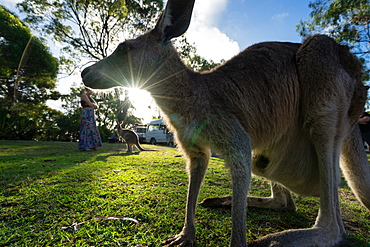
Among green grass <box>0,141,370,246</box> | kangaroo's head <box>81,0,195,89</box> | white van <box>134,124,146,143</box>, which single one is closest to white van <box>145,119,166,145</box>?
white van <box>134,124,146,143</box>

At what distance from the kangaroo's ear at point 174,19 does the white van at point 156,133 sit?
1654cm

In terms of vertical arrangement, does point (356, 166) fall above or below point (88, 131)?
below

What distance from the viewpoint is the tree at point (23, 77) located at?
13.2m

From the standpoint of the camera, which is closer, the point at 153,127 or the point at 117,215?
the point at 117,215

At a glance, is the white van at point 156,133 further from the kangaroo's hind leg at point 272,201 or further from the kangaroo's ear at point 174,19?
the kangaroo's ear at point 174,19

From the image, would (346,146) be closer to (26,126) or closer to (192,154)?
(192,154)

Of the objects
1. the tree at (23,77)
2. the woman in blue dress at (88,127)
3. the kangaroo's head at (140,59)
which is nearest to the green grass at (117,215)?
the kangaroo's head at (140,59)

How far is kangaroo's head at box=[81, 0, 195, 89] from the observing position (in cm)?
167

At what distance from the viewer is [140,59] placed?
1.72 m

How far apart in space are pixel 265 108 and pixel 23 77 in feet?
60.0

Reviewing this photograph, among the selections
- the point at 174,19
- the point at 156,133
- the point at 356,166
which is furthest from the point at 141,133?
the point at 356,166

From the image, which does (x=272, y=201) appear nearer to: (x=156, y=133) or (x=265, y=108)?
(x=265, y=108)

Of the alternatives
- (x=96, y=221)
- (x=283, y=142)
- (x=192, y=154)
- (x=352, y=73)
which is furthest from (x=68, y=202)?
(x=352, y=73)

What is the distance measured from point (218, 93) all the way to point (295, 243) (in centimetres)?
112
